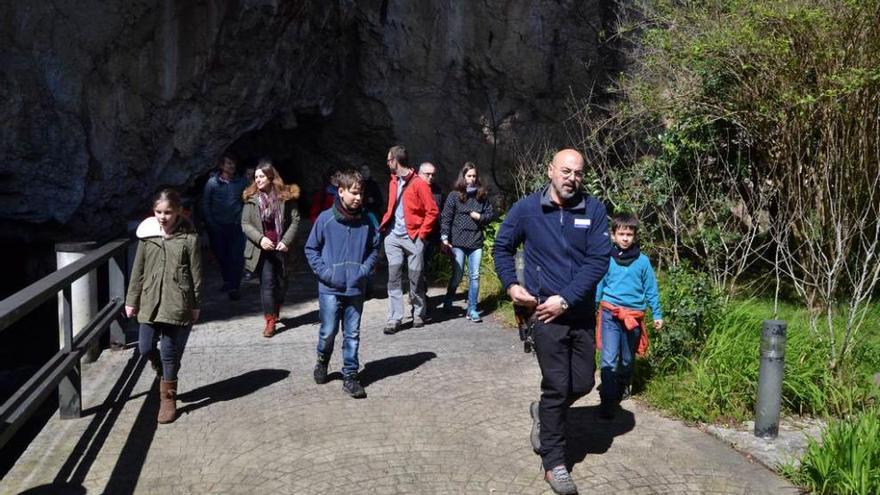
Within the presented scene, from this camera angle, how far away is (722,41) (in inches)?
369

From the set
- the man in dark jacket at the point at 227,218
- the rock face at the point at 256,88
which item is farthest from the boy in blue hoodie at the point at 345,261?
the rock face at the point at 256,88

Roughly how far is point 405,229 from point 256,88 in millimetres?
4583

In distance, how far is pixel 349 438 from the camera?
564cm

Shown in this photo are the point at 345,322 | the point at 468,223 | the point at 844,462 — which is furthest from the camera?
the point at 468,223

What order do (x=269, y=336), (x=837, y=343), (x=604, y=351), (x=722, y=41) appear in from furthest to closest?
(x=722, y=41) < (x=269, y=336) < (x=837, y=343) < (x=604, y=351)

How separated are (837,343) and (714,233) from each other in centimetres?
311

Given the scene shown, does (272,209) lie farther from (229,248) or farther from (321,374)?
(229,248)

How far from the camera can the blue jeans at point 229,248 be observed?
1085 cm

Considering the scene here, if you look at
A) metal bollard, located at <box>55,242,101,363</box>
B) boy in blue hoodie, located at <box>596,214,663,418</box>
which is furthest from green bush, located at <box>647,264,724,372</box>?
metal bollard, located at <box>55,242,101,363</box>

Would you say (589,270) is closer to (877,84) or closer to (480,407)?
(480,407)

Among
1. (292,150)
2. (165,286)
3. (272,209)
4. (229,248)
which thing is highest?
(292,150)

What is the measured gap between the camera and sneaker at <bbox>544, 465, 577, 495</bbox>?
15.7 feet

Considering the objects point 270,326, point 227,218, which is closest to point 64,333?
point 270,326

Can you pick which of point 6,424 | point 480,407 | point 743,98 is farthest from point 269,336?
point 743,98
